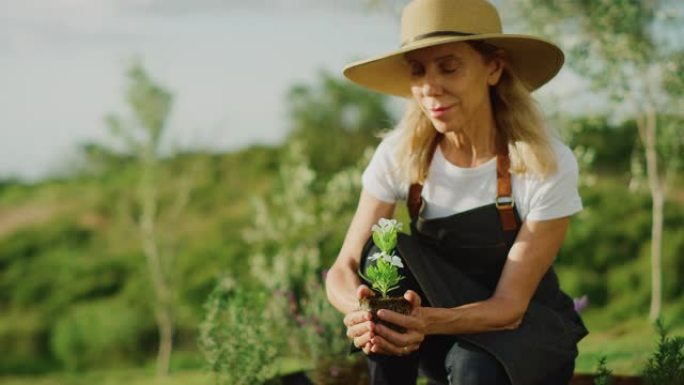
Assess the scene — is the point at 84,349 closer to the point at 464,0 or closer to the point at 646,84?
the point at 646,84

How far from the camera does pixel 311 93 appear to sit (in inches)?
645

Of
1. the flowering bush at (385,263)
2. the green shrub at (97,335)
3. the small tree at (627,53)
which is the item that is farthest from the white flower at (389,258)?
the green shrub at (97,335)

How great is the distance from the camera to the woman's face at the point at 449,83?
13.4ft

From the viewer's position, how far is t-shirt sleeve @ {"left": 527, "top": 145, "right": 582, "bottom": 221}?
159 inches

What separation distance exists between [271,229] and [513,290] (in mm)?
6554

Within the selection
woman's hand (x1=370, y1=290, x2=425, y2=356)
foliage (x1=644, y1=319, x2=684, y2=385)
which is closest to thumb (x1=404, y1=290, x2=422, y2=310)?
woman's hand (x1=370, y1=290, x2=425, y2=356)

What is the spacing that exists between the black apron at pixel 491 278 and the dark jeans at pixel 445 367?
0.04 metres

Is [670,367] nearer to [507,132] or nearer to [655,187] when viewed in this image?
[507,132]

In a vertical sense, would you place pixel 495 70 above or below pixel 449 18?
below

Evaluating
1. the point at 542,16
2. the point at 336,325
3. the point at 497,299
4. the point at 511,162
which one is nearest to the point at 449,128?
the point at 511,162

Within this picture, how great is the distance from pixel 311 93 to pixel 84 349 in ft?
16.9

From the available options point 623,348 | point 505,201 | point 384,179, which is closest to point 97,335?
point 623,348

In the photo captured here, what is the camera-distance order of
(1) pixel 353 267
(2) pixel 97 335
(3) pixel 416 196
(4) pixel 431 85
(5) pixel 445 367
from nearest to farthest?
1. (4) pixel 431 85
2. (5) pixel 445 367
3. (1) pixel 353 267
4. (3) pixel 416 196
5. (2) pixel 97 335

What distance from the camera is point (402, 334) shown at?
3.75 metres
